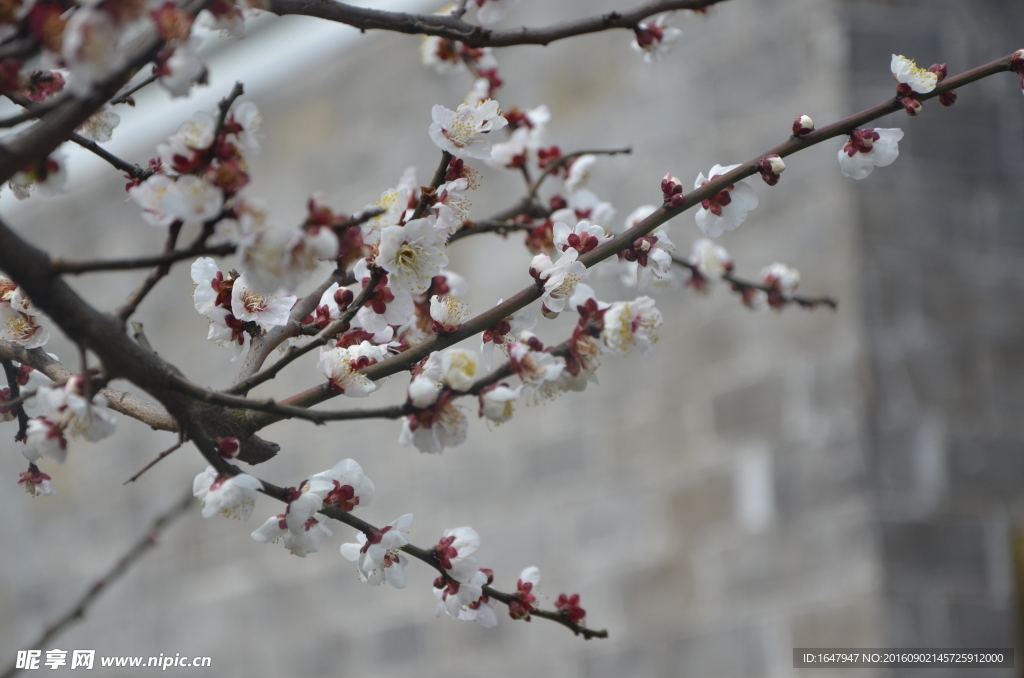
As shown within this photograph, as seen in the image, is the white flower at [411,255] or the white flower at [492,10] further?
the white flower at [492,10]

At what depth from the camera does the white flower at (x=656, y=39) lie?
1.32m

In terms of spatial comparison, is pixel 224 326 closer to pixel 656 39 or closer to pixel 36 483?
pixel 36 483

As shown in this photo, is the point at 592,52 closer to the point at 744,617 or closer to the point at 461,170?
the point at 744,617

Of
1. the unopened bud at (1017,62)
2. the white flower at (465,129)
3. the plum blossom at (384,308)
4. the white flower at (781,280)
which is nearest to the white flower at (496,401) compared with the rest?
the plum blossom at (384,308)

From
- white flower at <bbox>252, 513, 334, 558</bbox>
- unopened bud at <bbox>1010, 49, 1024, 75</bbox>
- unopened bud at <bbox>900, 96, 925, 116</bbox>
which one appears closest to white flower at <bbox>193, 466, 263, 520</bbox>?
white flower at <bbox>252, 513, 334, 558</bbox>

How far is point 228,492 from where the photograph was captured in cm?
81

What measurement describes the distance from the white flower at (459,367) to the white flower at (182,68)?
285mm

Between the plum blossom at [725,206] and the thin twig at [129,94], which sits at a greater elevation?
the thin twig at [129,94]

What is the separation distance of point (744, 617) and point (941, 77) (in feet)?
5.44

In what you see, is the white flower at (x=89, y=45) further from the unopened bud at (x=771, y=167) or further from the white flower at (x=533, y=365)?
the unopened bud at (x=771, y=167)

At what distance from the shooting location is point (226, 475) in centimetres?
82

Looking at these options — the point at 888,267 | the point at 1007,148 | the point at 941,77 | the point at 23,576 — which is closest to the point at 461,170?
the point at 941,77

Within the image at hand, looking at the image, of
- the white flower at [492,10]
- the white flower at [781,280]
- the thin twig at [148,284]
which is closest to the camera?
the thin twig at [148,284]

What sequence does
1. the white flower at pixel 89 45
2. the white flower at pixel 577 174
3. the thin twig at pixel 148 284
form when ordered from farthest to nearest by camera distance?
1. the white flower at pixel 577 174
2. the thin twig at pixel 148 284
3. the white flower at pixel 89 45
